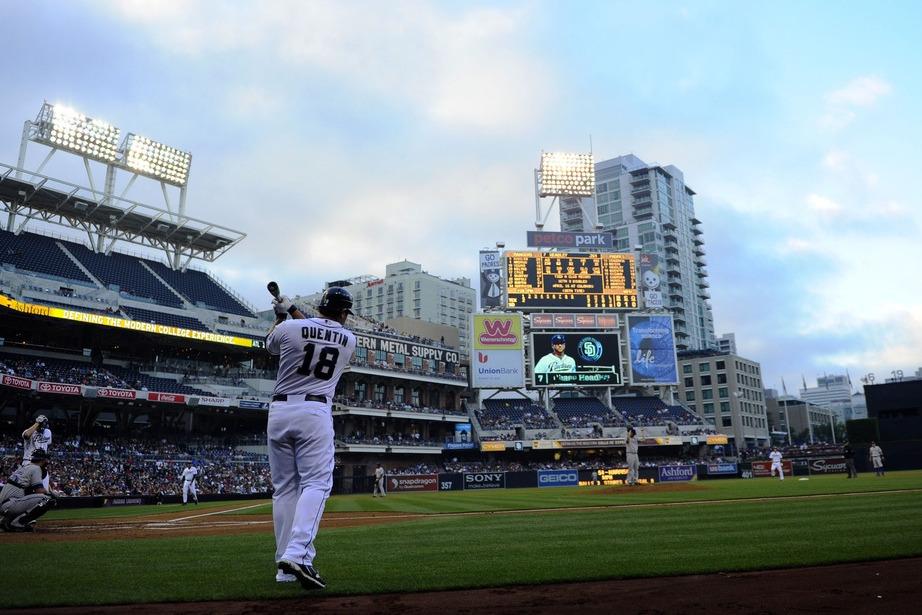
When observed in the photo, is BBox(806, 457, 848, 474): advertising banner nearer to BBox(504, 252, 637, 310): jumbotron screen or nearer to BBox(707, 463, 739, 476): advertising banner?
BBox(707, 463, 739, 476): advertising banner

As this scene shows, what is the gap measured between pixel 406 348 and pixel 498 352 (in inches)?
357

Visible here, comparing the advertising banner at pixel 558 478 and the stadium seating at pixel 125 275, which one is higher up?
the stadium seating at pixel 125 275

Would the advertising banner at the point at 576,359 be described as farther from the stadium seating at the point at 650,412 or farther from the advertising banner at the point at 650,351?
the stadium seating at the point at 650,412

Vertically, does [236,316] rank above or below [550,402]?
above

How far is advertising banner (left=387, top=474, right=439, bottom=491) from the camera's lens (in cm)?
4338

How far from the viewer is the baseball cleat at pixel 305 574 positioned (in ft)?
16.9

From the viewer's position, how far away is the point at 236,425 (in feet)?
168

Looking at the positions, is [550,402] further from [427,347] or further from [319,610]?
[319,610]

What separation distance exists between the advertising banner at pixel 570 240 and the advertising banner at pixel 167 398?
106 feet

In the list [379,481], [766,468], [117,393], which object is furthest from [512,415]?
[117,393]

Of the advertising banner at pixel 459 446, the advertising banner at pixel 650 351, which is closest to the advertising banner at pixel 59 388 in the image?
the advertising banner at pixel 459 446

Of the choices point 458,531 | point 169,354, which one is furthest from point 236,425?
point 458,531

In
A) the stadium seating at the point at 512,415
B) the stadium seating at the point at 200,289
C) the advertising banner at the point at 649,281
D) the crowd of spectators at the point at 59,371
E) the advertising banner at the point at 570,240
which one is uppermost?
the advertising banner at the point at 570,240

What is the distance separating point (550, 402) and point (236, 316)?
2981cm
